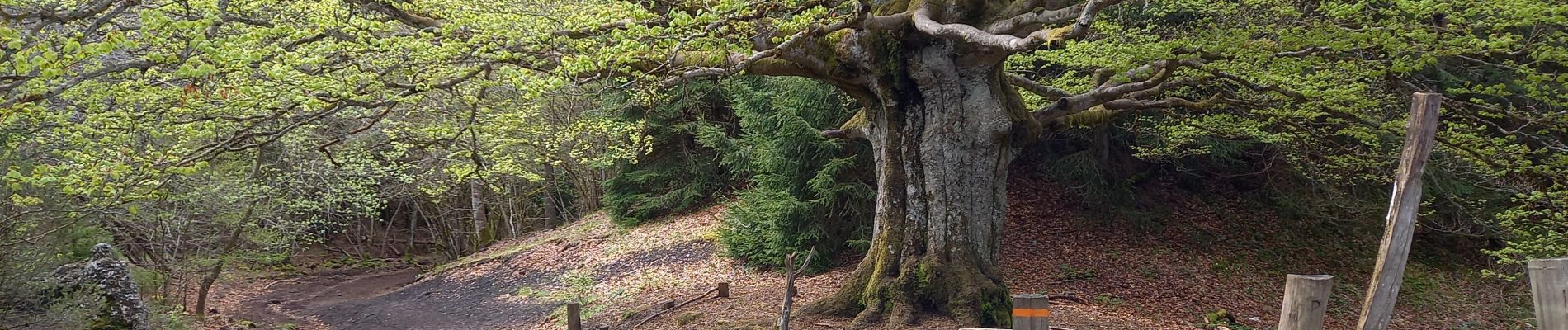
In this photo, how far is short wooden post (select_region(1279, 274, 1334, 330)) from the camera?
3402mm

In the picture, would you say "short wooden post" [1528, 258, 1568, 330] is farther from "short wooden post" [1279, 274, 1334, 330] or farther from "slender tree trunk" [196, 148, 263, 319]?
"slender tree trunk" [196, 148, 263, 319]

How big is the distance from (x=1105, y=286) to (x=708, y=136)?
24.1ft

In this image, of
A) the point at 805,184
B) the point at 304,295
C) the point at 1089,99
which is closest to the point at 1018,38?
the point at 1089,99

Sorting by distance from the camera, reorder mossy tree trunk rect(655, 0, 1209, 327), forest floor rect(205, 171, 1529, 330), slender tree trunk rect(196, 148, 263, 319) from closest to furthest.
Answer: mossy tree trunk rect(655, 0, 1209, 327) → forest floor rect(205, 171, 1529, 330) → slender tree trunk rect(196, 148, 263, 319)

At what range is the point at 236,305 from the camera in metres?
14.8

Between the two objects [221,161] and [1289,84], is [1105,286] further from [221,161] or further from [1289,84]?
[221,161]

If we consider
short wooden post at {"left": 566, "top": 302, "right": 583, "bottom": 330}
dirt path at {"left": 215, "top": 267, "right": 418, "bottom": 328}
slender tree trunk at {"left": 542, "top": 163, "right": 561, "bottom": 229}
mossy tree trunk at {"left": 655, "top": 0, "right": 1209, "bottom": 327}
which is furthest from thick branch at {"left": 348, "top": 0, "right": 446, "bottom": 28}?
slender tree trunk at {"left": 542, "top": 163, "right": 561, "bottom": 229}

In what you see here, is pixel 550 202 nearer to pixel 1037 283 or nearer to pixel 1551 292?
pixel 1037 283

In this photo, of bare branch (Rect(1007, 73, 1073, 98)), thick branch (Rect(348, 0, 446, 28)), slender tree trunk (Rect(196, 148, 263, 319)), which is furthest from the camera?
slender tree trunk (Rect(196, 148, 263, 319))

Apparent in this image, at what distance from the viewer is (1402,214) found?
3477mm

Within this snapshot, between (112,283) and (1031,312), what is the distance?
925cm

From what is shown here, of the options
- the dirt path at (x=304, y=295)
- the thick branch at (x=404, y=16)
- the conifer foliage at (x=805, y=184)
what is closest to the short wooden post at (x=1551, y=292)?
the conifer foliage at (x=805, y=184)

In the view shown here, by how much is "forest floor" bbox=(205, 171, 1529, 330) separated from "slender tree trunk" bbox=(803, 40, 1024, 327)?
0.79m

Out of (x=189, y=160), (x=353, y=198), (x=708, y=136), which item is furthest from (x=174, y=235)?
(x=708, y=136)
